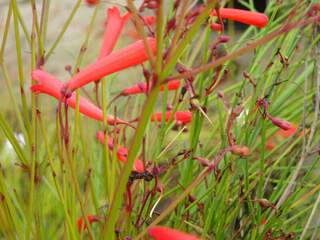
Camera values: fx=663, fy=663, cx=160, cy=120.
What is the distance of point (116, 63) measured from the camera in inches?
40.6

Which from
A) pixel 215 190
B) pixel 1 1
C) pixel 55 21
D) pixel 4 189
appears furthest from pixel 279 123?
pixel 1 1

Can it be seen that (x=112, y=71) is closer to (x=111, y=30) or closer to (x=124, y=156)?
(x=111, y=30)

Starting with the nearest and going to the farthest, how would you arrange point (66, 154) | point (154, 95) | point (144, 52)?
point (154, 95), point (144, 52), point (66, 154)

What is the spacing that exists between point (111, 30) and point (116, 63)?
395 millimetres

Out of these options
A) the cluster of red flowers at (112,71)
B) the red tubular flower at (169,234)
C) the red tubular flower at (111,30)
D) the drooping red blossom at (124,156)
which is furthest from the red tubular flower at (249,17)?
the red tubular flower at (169,234)

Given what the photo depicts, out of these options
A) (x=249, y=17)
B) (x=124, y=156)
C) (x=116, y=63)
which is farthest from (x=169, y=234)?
(x=124, y=156)

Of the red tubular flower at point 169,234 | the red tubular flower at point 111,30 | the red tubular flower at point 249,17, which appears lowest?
the red tubular flower at point 169,234

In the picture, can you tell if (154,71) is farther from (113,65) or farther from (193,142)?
(193,142)

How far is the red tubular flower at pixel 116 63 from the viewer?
102 centimetres

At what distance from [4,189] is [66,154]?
318mm

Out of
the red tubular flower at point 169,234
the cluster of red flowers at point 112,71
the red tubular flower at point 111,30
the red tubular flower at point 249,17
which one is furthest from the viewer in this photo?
the red tubular flower at point 111,30

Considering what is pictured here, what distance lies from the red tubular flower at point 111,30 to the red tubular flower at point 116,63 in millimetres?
299

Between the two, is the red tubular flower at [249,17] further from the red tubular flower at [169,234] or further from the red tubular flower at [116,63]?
the red tubular flower at [169,234]

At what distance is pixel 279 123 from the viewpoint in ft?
4.31
